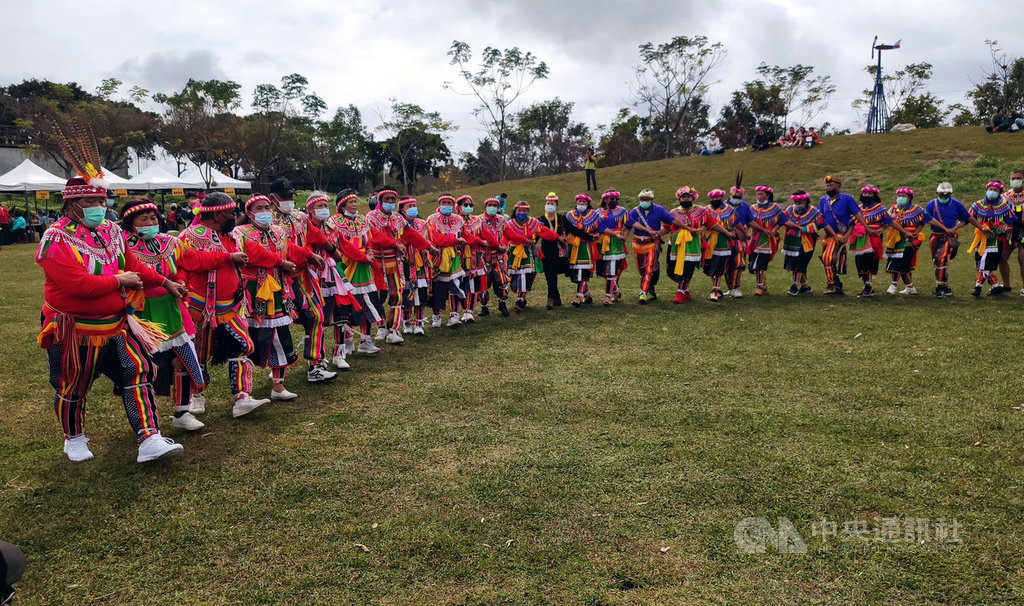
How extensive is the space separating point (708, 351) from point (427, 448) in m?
3.92

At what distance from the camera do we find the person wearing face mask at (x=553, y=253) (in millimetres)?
10617

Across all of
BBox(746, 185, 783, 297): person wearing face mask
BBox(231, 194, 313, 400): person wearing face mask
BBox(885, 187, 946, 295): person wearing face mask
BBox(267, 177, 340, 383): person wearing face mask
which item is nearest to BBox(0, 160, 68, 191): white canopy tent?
BBox(267, 177, 340, 383): person wearing face mask

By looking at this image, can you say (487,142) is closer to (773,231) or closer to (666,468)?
(773,231)

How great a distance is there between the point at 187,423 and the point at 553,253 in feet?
22.1

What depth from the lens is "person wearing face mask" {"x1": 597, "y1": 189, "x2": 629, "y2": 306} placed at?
413 inches

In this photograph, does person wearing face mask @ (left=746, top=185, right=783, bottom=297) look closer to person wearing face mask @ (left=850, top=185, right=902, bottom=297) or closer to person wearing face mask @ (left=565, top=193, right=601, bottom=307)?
person wearing face mask @ (left=850, top=185, right=902, bottom=297)

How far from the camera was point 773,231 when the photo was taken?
36.1ft

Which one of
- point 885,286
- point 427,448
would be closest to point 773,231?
point 885,286

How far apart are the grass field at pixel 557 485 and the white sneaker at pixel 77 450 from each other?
0.12 metres

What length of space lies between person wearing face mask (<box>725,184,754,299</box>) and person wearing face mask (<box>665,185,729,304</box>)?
371mm

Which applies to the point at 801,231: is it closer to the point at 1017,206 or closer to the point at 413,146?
the point at 1017,206

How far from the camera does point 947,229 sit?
10297 millimetres

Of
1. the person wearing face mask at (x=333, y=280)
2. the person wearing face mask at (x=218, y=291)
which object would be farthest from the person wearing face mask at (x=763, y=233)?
the person wearing face mask at (x=218, y=291)

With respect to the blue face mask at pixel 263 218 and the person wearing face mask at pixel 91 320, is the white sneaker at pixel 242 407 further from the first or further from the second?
the blue face mask at pixel 263 218
